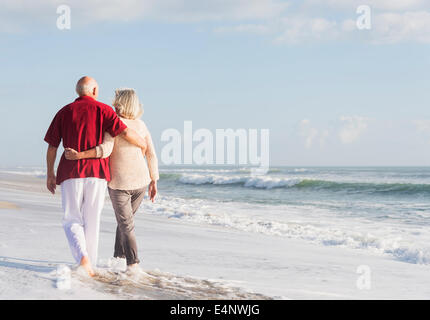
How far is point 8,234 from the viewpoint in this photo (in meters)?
5.43

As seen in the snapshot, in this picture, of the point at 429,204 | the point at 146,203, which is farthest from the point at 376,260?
the point at 429,204

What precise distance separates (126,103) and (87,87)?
338 millimetres

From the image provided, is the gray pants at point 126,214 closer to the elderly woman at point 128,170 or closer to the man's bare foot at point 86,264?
the elderly woman at point 128,170

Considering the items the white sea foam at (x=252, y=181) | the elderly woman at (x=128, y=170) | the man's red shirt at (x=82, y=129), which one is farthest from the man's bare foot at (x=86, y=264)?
the white sea foam at (x=252, y=181)

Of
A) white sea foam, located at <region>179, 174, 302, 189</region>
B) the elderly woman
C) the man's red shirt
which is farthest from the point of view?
white sea foam, located at <region>179, 174, 302, 189</region>

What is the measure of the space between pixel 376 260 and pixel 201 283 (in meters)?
3.01

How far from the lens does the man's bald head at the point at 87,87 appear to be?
3555mm

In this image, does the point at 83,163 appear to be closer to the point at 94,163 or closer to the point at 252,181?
the point at 94,163

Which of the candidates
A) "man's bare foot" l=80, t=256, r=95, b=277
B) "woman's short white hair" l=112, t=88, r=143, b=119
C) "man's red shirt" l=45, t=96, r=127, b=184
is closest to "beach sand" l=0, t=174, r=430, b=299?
"man's bare foot" l=80, t=256, r=95, b=277

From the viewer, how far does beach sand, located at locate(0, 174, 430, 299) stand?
3.35 m

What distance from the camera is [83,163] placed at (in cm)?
346

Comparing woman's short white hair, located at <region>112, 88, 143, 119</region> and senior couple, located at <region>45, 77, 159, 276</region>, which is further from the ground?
woman's short white hair, located at <region>112, 88, 143, 119</region>

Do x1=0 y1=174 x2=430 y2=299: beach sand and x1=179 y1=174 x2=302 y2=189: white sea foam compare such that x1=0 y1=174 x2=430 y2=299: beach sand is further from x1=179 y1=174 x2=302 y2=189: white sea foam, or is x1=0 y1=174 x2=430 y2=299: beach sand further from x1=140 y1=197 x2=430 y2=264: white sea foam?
x1=179 y1=174 x2=302 y2=189: white sea foam
